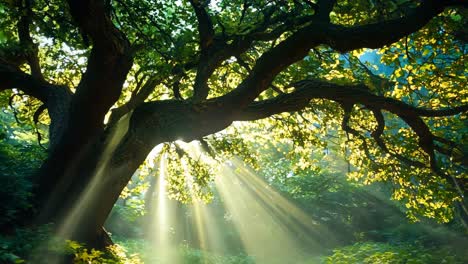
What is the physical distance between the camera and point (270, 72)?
7055mm

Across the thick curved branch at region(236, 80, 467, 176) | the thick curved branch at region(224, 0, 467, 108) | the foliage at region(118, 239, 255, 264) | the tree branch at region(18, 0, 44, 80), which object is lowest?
the foliage at region(118, 239, 255, 264)

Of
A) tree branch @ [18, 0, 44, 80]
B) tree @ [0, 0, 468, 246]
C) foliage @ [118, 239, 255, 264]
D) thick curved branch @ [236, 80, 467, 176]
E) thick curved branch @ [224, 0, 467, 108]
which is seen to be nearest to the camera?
thick curved branch @ [224, 0, 467, 108]

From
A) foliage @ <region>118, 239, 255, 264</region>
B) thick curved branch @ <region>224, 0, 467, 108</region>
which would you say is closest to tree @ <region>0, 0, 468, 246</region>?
thick curved branch @ <region>224, 0, 467, 108</region>

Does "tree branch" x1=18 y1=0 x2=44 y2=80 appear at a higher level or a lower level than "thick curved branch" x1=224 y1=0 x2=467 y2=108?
higher

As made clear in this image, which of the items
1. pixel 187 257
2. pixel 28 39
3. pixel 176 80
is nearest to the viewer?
pixel 176 80

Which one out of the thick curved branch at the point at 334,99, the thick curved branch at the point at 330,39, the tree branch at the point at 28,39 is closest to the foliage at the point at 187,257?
the tree branch at the point at 28,39

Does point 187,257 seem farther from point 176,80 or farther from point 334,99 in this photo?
point 334,99

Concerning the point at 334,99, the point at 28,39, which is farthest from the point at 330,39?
the point at 28,39

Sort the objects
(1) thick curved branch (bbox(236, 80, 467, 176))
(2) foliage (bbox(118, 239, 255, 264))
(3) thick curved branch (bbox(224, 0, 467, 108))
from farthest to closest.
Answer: (2) foliage (bbox(118, 239, 255, 264)), (1) thick curved branch (bbox(236, 80, 467, 176)), (3) thick curved branch (bbox(224, 0, 467, 108))

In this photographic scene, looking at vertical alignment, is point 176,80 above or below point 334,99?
above

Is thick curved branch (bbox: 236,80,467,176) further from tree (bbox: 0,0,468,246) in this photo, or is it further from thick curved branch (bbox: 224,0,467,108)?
thick curved branch (bbox: 224,0,467,108)

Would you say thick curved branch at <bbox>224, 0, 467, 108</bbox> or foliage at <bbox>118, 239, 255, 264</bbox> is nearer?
thick curved branch at <bbox>224, 0, 467, 108</bbox>

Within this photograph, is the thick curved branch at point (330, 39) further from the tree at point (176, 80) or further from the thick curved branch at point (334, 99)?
the thick curved branch at point (334, 99)

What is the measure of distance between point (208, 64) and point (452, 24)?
5.30m
